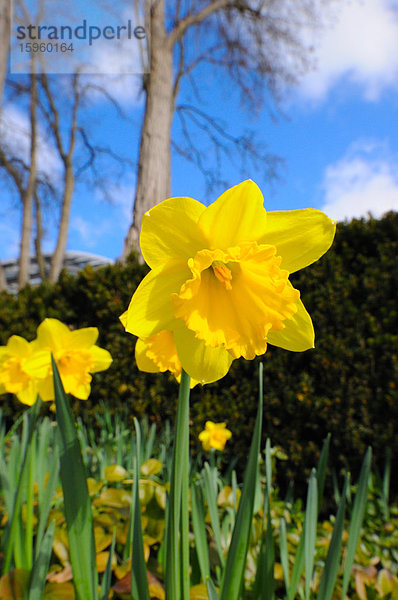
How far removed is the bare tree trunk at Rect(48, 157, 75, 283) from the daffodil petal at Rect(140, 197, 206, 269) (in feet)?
35.2

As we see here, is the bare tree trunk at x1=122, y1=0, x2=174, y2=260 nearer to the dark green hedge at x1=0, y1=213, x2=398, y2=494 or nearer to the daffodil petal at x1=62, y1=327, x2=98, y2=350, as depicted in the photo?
the dark green hedge at x1=0, y1=213, x2=398, y2=494

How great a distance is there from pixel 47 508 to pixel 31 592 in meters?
0.30

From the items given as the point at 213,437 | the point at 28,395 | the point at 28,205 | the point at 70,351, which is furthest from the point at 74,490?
the point at 28,205

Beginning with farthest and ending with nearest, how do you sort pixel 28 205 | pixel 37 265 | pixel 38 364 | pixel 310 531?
pixel 37 265 → pixel 28 205 → pixel 38 364 → pixel 310 531

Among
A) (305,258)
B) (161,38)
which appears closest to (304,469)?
(305,258)

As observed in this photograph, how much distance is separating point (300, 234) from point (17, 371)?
41.4 inches

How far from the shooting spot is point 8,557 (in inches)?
42.8

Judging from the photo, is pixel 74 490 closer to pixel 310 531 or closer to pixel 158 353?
pixel 158 353

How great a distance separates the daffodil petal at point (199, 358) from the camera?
0.65 meters

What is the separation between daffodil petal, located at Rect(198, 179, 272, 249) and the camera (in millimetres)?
673

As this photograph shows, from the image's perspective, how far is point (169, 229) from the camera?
679mm

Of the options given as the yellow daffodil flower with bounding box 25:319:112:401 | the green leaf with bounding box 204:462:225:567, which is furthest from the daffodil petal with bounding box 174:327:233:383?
the yellow daffodil flower with bounding box 25:319:112:401

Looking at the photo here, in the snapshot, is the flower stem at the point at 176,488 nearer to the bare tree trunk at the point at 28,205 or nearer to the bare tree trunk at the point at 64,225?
the bare tree trunk at the point at 64,225

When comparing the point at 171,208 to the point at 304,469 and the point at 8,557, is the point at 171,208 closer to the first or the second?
the point at 8,557
